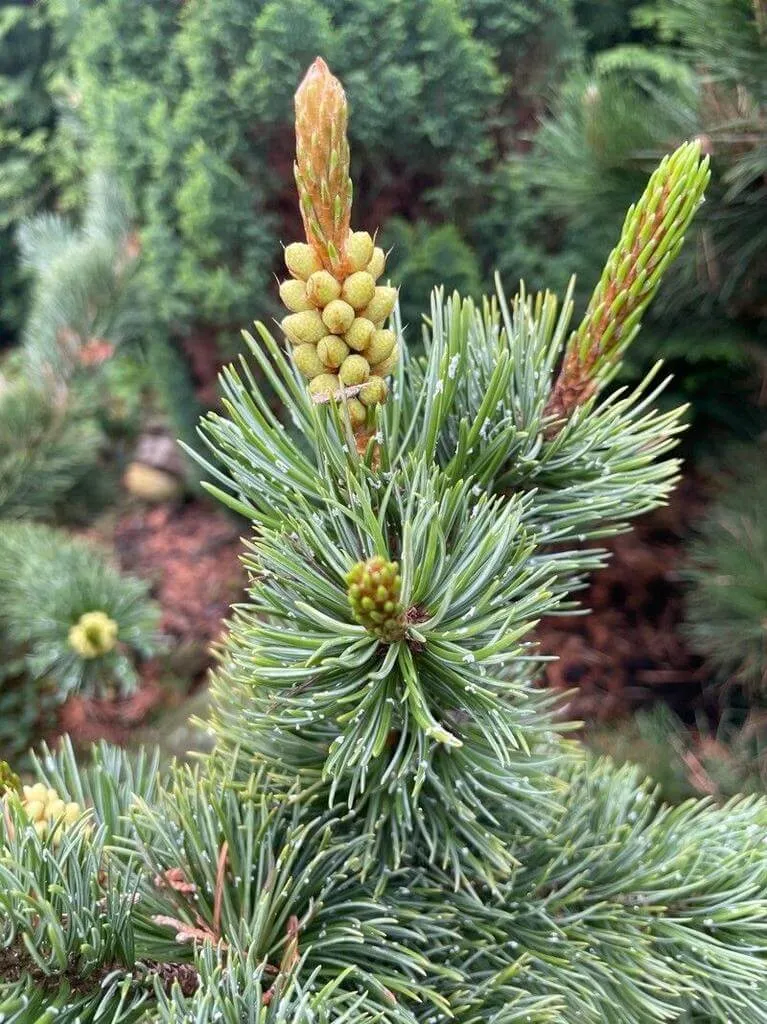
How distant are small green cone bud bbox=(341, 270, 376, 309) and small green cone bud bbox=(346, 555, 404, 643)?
0.44 feet

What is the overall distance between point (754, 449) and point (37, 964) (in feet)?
4.76

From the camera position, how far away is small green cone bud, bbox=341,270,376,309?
15.8 inches

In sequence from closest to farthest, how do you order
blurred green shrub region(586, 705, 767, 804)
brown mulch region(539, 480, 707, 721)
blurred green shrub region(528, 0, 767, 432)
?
1. blurred green shrub region(528, 0, 767, 432)
2. blurred green shrub region(586, 705, 767, 804)
3. brown mulch region(539, 480, 707, 721)

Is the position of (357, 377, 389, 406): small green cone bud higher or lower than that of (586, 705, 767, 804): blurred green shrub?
higher

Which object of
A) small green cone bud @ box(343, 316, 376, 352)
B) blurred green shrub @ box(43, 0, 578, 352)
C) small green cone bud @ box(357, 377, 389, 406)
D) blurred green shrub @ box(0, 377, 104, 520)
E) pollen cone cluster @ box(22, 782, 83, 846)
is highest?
blurred green shrub @ box(43, 0, 578, 352)

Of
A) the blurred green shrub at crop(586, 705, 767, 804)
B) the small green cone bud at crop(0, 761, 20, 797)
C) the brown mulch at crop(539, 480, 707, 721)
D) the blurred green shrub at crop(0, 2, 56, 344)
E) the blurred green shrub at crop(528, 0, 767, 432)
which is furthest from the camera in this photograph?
the blurred green shrub at crop(0, 2, 56, 344)

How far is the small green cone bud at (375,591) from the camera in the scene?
37cm

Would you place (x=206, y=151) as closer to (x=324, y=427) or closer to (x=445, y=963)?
(x=324, y=427)

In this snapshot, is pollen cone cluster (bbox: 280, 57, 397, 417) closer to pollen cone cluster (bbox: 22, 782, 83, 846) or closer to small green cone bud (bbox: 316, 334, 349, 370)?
small green cone bud (bbox: 316, 334, 349, 370)

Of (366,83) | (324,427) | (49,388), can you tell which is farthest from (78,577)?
(366,83)

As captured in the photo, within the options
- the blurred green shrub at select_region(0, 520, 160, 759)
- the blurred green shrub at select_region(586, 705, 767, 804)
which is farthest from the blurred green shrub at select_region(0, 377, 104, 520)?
the blurred green shrub at select_region(586, 705, 767, 804)

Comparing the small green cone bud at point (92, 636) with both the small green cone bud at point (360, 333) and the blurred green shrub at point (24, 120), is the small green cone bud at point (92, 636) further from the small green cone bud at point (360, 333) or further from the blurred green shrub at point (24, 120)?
the blurred green shrub at point (24, 120)

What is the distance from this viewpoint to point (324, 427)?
1.52 feet

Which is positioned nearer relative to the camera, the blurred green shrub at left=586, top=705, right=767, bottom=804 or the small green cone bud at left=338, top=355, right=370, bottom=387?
the small green cone bud at left=338, top=355, right=370, bottom=387
